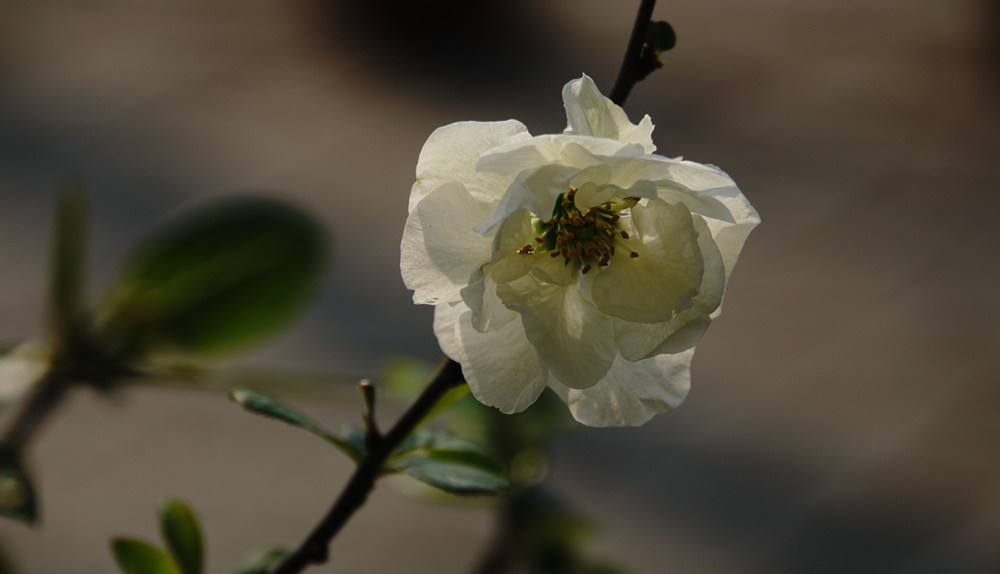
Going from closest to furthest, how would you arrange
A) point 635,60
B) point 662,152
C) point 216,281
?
point 635,60, point 216,281, point 662,152

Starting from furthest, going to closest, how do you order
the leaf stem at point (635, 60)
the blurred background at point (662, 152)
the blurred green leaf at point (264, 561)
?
the blurred background at point (662, 152) → the blurred green leaf at point (264, 561) → the leaf stem at point (635, 60)

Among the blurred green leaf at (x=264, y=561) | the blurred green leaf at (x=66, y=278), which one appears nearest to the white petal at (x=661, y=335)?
the blurred green leaf at (x=264, y=561)

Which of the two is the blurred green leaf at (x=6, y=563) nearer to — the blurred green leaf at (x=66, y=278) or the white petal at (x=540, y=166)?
the blurred green leaf at (x=66, y=278)

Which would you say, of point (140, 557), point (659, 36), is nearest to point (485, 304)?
point (659, 36)

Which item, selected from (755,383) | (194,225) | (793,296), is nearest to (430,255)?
(194,225)

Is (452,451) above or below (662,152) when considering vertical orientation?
above

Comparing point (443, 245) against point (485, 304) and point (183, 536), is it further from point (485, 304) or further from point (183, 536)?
point (183, 536)
